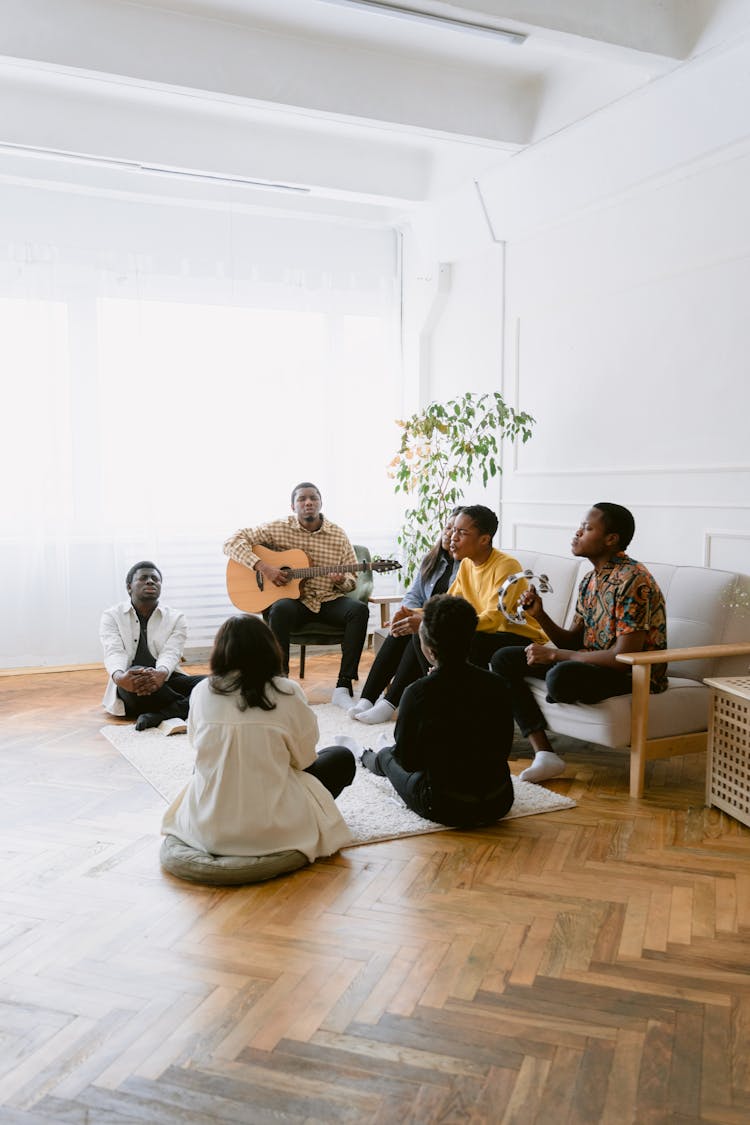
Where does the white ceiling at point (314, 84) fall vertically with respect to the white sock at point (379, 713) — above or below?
above

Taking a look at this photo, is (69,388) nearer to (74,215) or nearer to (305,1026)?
(74,215)

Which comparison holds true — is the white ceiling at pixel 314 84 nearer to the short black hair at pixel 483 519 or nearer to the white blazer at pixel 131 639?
the short black hair at pixel 483 519

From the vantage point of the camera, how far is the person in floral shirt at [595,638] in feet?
13.1

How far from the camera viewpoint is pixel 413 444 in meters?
6.69

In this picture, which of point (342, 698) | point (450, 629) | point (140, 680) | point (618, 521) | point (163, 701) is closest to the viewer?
point (450, 629)

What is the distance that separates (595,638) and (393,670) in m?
1.25

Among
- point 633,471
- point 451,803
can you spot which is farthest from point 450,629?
point 633,471

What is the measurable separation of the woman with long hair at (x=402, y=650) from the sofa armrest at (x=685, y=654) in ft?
3.94

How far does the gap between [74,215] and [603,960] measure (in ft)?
18.3

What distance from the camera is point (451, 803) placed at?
138 inches

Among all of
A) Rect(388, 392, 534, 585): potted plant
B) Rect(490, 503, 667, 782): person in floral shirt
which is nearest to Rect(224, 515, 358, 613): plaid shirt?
Rect(388, 392, 534, 585): potted plant

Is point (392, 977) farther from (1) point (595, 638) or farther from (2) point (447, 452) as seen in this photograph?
(2) point (447, 452)

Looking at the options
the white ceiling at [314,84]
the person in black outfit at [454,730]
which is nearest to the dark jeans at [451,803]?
the person in black outfit at [454,730]

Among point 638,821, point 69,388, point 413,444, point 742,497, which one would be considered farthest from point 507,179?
point 638,821
